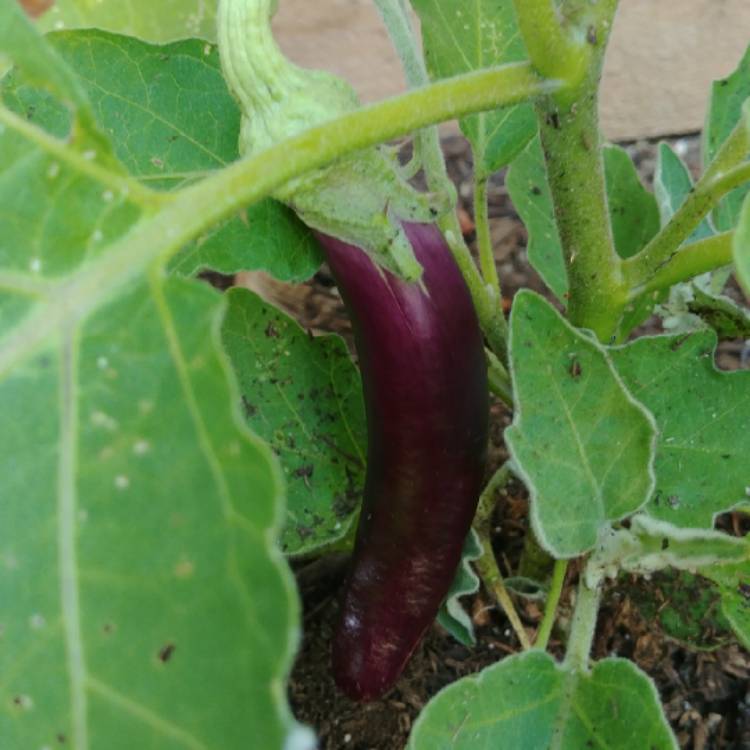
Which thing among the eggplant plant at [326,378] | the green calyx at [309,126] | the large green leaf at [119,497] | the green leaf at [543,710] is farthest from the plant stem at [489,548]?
the large green leaf at [119,497]

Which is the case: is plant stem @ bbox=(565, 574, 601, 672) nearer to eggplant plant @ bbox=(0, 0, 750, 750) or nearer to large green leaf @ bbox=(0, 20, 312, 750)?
eggplant plant @ bbox=(0, 0, 750, 750)

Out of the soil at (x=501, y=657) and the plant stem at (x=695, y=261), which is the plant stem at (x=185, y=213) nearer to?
the plant stem at (x=695, y=261)

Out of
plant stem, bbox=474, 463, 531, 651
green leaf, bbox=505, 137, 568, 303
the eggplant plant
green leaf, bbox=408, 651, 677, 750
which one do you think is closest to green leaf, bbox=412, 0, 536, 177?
the eggplant plant

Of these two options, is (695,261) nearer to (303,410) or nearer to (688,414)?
(688,414)

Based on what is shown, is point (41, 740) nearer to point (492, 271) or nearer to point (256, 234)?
point (256, 234)

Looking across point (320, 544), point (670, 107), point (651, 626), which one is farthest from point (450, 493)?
point (670, 107)

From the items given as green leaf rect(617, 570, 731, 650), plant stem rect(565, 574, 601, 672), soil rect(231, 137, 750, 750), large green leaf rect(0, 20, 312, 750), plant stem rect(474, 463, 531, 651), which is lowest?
soil rect(231, 137, 750, 750)
